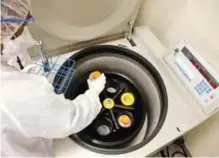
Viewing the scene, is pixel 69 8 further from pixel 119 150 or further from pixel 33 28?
pixel 119 150

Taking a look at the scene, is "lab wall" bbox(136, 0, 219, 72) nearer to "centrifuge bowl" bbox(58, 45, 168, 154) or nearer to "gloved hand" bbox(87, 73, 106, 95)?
"centrifuge bowl" bbox(58, 45, 168, 154)

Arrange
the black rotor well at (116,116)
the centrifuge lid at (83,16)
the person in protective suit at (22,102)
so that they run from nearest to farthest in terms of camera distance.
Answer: the person in protective suit at (22,102)
the centrifuge lid at (83,16)
the black rotor well at (116,116)

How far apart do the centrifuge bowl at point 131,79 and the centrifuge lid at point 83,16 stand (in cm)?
12

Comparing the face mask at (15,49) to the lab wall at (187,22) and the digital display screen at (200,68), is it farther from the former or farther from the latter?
the lab wall at (187,22)

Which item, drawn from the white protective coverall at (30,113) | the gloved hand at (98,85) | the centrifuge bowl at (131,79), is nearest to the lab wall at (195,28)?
the centrifuge bowl at (131,79)

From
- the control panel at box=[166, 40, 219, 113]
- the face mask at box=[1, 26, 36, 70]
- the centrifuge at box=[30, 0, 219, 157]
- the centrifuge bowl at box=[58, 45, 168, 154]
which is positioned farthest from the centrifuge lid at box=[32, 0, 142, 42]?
the control panel at box=[166, 40, 219, 113]

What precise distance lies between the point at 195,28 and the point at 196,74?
299 millimetres

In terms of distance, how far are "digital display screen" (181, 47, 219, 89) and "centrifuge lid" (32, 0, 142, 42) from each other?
37 cm

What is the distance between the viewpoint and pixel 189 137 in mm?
1890

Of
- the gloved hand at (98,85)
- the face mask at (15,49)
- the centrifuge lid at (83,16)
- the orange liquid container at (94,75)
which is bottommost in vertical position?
the gloved hand at (98,85)

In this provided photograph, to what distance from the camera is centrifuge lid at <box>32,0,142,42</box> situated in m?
1.21

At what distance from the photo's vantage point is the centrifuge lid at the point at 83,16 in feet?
3.99

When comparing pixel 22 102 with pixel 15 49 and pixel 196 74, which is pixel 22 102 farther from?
pixel 196 74

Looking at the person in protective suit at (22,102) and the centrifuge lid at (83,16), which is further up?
the centrifuge lid at (83,16)
